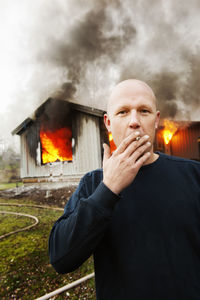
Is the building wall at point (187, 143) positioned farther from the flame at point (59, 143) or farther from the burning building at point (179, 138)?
the flame at point (59, 143)

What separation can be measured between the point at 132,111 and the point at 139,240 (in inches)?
33.1

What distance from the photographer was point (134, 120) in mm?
1081

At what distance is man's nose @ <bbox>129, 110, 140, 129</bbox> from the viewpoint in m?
1.08

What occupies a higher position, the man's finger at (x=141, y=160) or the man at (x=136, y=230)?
the man's finger at (x=141, y=160)

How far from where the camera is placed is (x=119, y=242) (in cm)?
96

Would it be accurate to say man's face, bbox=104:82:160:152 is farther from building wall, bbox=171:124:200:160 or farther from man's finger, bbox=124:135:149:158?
building wall, bbox=171:124:200:160

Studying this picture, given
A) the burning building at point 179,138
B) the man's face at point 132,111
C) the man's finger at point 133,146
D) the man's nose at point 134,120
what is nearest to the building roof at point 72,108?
the burning building at point 179,138

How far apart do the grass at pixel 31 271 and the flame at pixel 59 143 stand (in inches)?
214

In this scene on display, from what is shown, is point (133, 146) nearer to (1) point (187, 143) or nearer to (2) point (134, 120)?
(2) point (134, 120)

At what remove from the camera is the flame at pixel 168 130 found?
515 inches

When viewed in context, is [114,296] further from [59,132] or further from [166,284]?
[59,132]

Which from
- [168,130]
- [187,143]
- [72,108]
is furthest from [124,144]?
[187,143]

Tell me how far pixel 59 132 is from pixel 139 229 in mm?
9290

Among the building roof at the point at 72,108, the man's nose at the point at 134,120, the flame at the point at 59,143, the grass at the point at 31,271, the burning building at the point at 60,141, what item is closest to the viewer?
the man's nose at the point at 134,120
